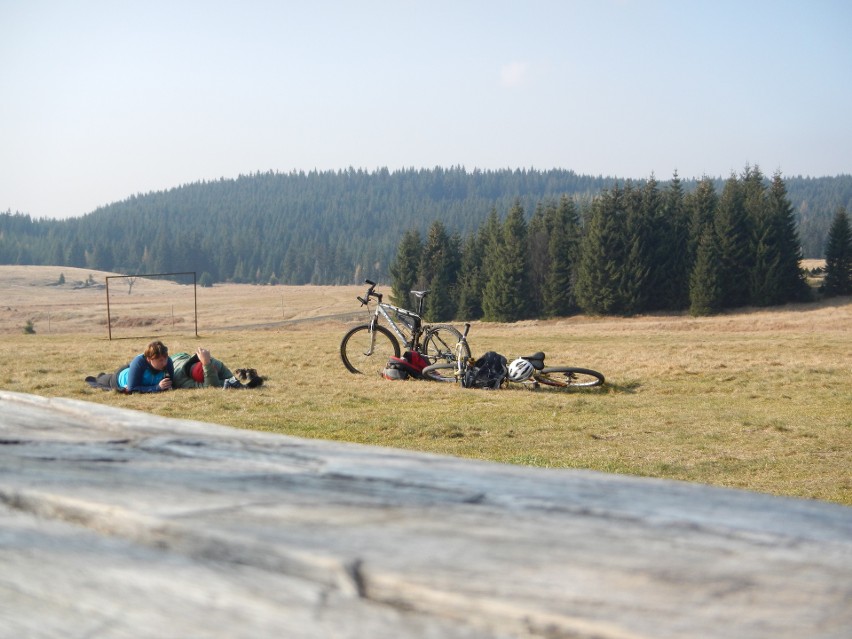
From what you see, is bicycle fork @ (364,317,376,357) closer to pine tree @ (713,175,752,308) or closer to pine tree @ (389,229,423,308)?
pine tree @ (713,175,752,308)

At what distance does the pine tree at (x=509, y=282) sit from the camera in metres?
66.2

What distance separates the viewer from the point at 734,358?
1725cm

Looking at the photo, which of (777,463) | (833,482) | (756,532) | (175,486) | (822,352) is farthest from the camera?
(822,352)

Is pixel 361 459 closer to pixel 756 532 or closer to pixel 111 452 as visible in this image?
pixel 111 452

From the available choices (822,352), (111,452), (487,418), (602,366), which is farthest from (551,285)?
(111,452)

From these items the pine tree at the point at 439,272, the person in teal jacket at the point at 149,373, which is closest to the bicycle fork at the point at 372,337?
the person in teal jacket at the point at 149,373

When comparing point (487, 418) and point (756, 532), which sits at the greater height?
point (756, 532)

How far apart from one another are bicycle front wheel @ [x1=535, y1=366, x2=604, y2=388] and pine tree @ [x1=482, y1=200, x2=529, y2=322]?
5251cm

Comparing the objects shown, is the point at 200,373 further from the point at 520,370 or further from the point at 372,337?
the point at 520,370

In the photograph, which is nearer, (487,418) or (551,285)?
(487,418)

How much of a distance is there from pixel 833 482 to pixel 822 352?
45.3 ft

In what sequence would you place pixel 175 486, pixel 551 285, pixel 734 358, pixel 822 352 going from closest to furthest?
pixel 175 486 → pixel 734 358 → pixel 822 352 → pixel 551 285

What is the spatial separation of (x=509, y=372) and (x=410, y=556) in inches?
485

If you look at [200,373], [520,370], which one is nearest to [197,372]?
[200,373]
